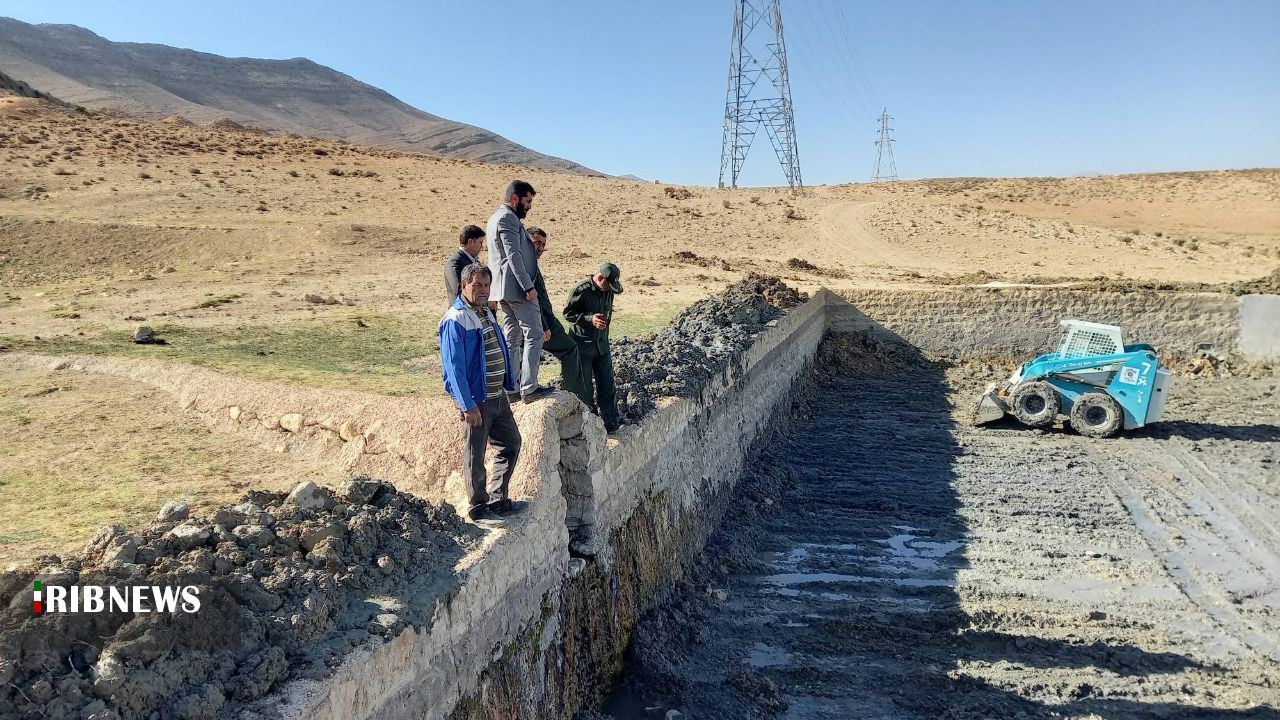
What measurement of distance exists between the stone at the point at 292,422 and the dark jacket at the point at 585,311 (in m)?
2.42

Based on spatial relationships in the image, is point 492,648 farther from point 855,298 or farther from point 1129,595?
point 855,298

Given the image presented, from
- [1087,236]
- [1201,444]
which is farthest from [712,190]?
[1201,444]

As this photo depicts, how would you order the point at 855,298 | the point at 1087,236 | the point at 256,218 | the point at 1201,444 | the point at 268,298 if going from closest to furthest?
the point at 1201,444, the point at 268,298, the point at 855,298, the point at 256,218, the point at 1087,236

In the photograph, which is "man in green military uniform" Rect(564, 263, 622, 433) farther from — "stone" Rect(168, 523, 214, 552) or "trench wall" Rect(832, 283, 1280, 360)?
"trench wall" Rect(832, 283, 1280, 360)

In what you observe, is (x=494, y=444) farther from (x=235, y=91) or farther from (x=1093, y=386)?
(x=235, y=91)

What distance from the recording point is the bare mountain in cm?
7381

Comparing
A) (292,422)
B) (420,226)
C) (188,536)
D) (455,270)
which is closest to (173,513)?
(188,536)

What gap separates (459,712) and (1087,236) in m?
31.1

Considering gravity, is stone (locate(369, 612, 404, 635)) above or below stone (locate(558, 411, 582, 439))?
below

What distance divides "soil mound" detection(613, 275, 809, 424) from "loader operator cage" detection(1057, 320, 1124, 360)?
4.45m

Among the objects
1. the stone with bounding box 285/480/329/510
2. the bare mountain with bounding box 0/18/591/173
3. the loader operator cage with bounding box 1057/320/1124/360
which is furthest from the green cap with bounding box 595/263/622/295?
the bare mountain with bounding box 0/18/591/173

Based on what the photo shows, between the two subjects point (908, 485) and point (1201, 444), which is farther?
point (1201, 444)

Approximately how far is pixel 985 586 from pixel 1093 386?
6351mm

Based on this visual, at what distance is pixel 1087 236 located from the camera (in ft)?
99.3
